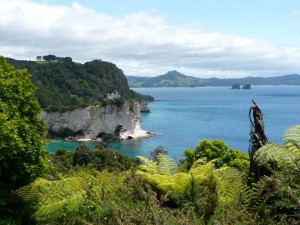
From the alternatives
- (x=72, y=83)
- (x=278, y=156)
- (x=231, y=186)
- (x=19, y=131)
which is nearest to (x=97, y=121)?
(x=72, y=83)

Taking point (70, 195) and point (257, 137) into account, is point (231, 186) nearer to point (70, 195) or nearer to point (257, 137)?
point (257, 137)

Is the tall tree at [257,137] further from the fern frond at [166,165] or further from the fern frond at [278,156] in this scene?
the fern frond at [166,165]

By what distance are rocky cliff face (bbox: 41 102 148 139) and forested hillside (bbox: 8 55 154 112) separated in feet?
4.26

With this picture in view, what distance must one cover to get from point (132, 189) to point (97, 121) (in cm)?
7502

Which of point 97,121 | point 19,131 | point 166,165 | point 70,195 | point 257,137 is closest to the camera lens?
point 257,137

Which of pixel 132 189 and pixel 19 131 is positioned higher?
pixel 19 131

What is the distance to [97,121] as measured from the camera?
79.4 metres

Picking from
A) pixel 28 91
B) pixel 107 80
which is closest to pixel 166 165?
pixel 28 91

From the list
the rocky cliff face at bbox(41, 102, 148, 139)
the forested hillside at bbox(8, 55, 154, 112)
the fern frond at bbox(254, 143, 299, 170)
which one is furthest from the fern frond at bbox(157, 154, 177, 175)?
the forested hillside at bbox(8, 55, 154, 112)

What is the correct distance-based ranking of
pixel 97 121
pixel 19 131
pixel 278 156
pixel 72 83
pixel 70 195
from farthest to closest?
pixel 72 83 < pixel 97 121 < pixel 19 131 < pixel 70 195 < pixel 278 156

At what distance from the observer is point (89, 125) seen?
78.4 m

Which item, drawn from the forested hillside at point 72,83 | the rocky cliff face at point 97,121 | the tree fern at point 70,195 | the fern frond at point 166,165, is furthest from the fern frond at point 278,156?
the forested hillside at point 72,83

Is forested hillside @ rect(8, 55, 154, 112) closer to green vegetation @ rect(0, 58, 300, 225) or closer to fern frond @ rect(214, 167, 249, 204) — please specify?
green vegetation @ rect(0, 58, 300, 225)

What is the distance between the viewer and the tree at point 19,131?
6316mm
